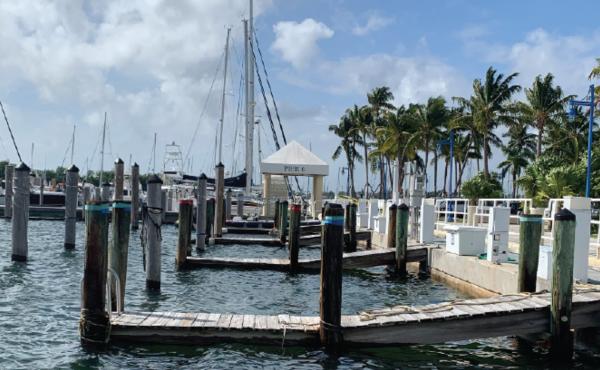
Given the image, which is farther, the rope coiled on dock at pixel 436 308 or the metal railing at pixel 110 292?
the rope coiled on dock at pixel 436 308

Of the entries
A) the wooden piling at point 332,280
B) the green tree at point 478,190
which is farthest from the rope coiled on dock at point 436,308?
the green tree at point 478,190

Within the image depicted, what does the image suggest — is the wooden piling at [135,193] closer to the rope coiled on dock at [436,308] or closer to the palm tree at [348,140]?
the rope coiled on dock at [436,308]

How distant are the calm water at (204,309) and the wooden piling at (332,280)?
306 millimetres

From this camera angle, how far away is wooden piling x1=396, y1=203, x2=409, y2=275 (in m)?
18.0

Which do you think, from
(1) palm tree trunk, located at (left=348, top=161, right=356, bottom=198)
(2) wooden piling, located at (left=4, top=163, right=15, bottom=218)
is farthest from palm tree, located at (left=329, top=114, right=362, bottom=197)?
(2) wooden piling, located at (left=4, top=163, right=15, bottom=218)

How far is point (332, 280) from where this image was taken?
973 cm

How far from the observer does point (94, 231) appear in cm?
988

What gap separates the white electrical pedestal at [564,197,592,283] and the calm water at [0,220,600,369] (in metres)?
1.88

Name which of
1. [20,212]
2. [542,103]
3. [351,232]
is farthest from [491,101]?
[20,212]

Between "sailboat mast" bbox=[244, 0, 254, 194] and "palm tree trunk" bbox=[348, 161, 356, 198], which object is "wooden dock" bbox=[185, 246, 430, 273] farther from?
"palm tree trunk" bbox=[348, 161, 356, 198]

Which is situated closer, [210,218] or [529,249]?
[529,249]

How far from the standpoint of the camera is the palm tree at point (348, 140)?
74.4 m

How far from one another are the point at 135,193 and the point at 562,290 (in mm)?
25597

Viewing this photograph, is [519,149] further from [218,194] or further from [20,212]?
[20,212]
